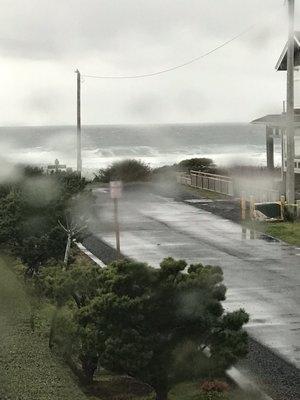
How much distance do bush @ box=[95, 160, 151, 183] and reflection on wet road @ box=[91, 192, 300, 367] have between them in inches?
433

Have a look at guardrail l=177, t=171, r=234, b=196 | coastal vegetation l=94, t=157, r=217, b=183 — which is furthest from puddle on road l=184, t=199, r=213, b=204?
coastal vegetation l=94, t=157, r=217, b=183

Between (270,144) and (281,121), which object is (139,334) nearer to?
(281,121)

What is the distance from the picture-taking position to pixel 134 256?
23.7m

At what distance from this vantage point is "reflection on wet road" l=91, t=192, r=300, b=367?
15.9m

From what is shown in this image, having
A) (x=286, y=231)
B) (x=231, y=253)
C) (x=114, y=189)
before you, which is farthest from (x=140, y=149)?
(x=114, y=189)

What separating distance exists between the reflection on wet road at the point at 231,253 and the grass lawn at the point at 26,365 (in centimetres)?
419

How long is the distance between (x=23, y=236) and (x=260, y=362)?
27.1ft

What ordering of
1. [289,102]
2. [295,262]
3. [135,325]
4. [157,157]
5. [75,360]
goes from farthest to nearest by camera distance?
[157,157] < [289,102] < [295,262] < [75,360] < [135,325]

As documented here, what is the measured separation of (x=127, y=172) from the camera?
→ 5125 cm

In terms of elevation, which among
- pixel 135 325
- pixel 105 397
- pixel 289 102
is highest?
pixel 289 102

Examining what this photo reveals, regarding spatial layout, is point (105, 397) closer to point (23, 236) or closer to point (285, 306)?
point (285, 306)

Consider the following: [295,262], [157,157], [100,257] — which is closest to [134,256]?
[100,257]

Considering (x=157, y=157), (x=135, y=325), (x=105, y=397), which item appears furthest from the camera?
(x=157, y=157)

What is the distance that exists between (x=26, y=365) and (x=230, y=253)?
13.5 metres
